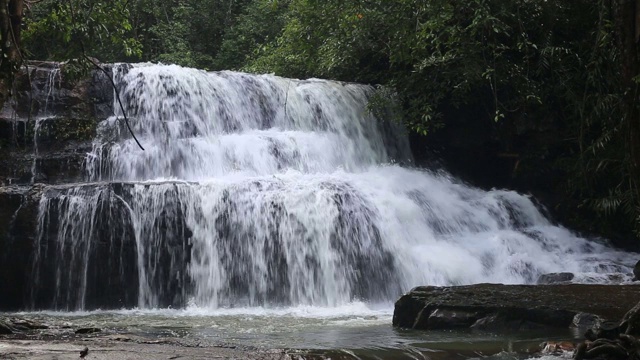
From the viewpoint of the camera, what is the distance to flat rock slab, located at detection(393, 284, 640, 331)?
7.53 metres

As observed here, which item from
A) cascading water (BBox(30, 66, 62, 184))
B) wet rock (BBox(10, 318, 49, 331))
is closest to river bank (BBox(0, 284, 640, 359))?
wet rock (BBox(10, 318, 49, 331))

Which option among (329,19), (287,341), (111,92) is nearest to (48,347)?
(287,341)

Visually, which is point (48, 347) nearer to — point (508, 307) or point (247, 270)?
point (508, 307)

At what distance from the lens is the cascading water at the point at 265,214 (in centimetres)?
1085

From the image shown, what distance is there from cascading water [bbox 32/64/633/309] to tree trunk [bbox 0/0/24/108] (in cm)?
223

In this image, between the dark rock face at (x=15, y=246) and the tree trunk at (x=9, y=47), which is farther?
the dark rock face at (x=15, y=246)

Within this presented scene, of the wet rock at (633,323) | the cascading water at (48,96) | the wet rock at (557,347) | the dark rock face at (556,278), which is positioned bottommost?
the wet rock at (557,347)

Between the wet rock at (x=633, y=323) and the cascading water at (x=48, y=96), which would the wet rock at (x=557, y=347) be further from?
the cascading water at (x=48, y=96)

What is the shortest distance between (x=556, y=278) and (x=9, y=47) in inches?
359

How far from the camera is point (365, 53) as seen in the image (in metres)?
17.3

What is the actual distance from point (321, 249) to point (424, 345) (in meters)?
5.07

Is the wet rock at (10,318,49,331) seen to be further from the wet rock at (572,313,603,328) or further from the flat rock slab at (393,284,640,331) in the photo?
the wet rock at (572,313,603,328)

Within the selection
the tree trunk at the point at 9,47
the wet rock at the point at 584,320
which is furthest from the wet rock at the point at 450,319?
the tree trunk at the point at 9,47

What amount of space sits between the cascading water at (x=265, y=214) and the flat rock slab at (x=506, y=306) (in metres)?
2.93
